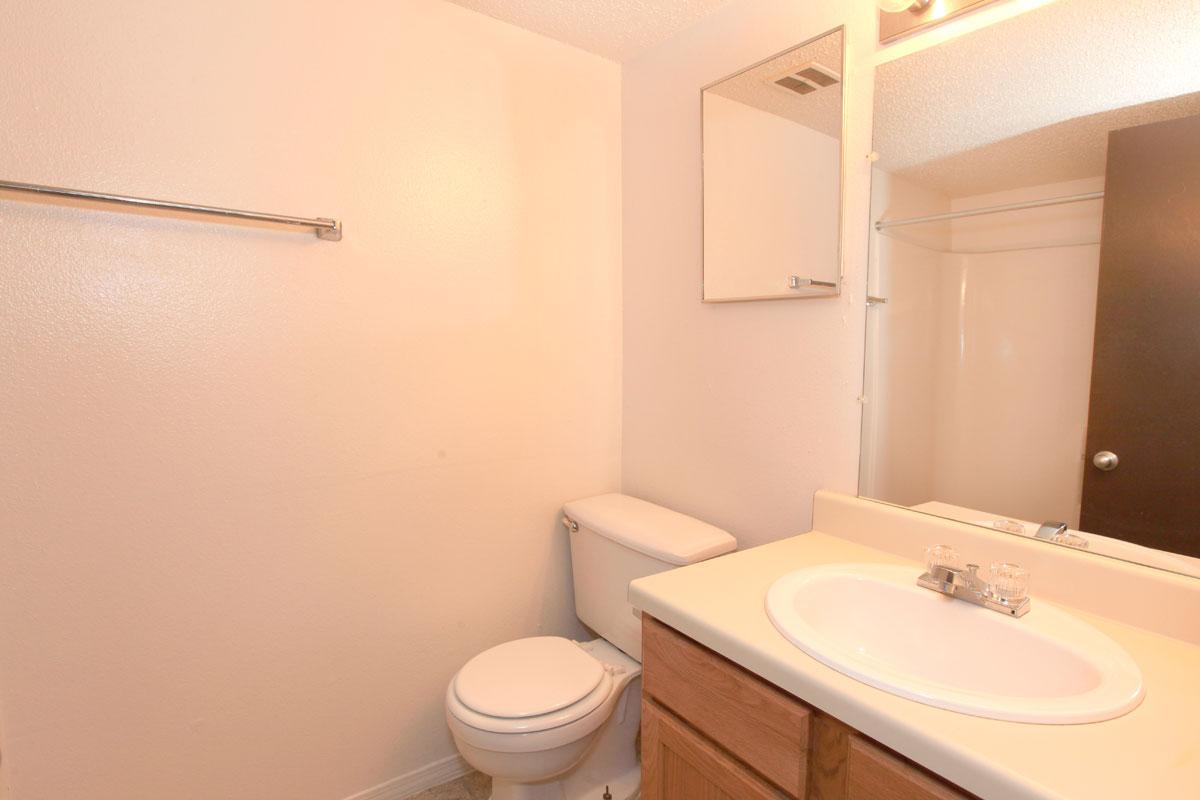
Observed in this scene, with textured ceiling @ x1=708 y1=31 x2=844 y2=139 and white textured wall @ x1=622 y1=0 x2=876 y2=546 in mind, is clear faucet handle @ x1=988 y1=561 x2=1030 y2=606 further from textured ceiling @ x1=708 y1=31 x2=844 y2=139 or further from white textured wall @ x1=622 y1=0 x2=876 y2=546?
textured ceiling @ x1=708 y1=31 x2=844 y2=139

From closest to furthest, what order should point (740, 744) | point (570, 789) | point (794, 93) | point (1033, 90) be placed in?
point (740, 744), point (1033, 90), point (794, 93), point (570, 789)

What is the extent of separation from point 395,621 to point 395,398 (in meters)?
0.59

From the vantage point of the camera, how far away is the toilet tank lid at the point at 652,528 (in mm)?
1432

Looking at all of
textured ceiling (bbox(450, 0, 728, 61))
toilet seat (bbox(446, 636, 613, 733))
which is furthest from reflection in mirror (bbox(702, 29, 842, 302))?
toilet seat (bbox(446, 636, 613, 733))

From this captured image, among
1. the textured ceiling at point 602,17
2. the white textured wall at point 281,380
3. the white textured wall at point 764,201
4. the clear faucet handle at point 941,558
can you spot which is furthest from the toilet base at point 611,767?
the textured ceiling at point 602,17

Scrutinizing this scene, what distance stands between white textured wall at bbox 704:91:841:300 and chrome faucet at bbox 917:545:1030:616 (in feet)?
2.04

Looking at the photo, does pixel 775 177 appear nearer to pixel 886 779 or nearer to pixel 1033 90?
pixel 1033 90

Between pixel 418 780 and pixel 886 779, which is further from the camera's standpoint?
pixel 418 780

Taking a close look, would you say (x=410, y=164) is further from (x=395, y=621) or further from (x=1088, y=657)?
(x=1088, y=657)

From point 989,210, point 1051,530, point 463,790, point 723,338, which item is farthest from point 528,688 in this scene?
point 989,210

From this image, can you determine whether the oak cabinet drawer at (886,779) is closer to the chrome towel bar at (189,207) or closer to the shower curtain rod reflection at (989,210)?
the shower curtain rod reflection at (989,210)

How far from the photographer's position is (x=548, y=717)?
131 centimetres

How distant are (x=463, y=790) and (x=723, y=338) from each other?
143 cm

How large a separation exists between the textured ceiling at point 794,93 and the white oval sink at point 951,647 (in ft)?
3.10
